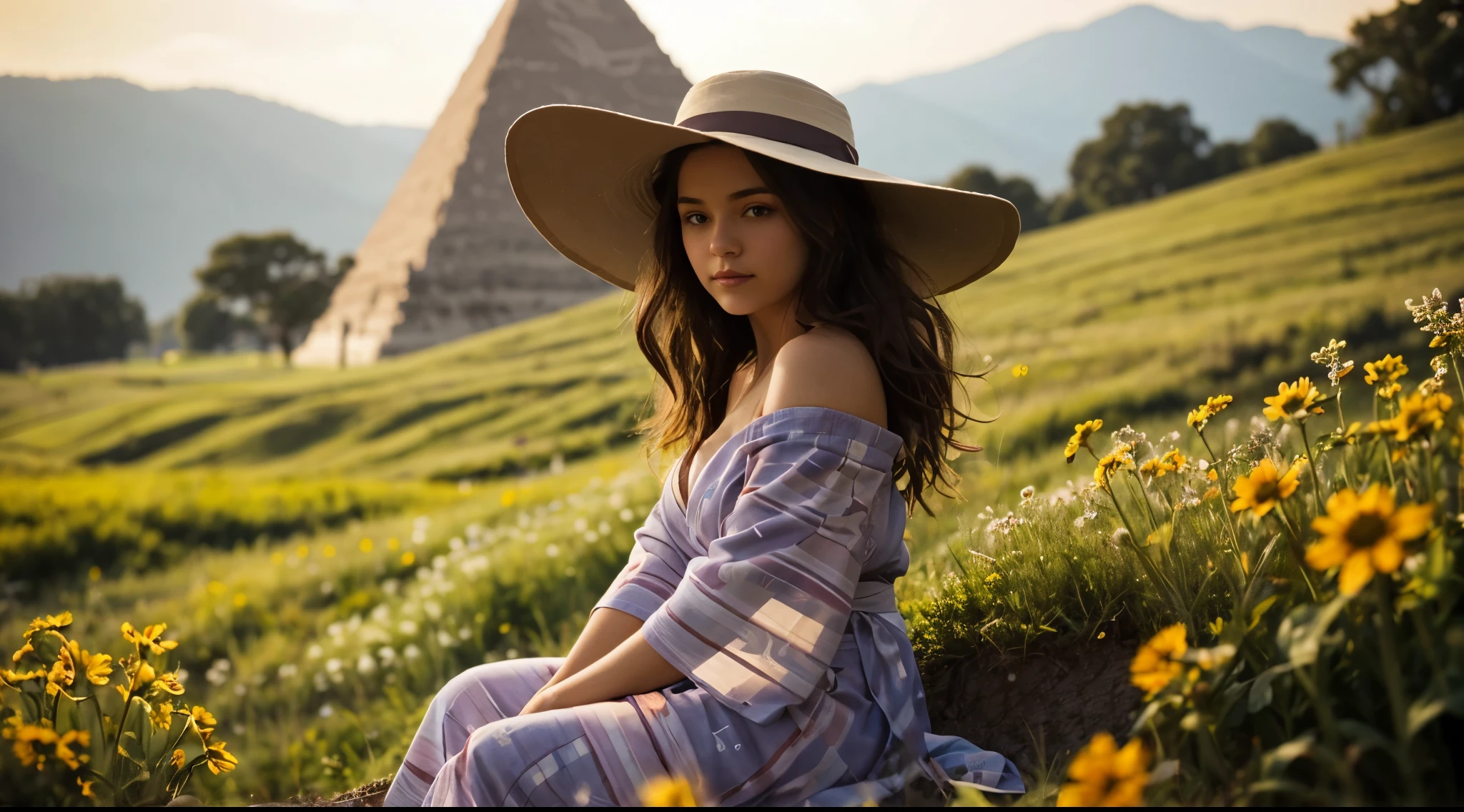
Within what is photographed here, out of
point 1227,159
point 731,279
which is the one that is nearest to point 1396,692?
point 731,279

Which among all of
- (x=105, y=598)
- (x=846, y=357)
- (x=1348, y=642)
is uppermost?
(x=846, y=357)

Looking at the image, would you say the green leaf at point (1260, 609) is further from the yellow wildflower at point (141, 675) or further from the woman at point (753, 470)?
the yellow wildflower at point (141, 675)

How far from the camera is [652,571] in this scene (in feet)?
6.34

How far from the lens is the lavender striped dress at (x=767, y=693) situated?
1428 millimetres

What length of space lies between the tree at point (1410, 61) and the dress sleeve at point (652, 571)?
33.2m

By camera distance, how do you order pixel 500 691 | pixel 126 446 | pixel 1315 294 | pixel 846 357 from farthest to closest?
pixel 126 446 < pixel 1315 294 < pixel 500 691 < pixel 846 357

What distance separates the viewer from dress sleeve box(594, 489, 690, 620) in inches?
73.3

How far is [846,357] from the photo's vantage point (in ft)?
5.55

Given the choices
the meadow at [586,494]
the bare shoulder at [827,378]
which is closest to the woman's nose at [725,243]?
the bare shoulder at [827,378]

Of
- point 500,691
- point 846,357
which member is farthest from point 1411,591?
point 500,691

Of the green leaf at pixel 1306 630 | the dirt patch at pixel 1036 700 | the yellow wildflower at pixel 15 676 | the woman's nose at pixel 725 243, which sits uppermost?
the woman's nose at pixel 725 243

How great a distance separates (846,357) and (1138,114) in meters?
40.6

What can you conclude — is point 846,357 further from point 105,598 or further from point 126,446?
point 126,446

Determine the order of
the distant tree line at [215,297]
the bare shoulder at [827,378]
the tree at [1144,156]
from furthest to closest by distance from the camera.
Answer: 1. the distant tree line at [215,297]
2. the tree at [1144,156]
3. the bare shoulder at [827,378]
